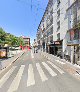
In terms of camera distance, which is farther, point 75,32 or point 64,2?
point 64,2

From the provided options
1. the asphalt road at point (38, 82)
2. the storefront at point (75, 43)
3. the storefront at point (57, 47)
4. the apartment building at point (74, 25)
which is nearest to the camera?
the asphalt road at point (38, 82)

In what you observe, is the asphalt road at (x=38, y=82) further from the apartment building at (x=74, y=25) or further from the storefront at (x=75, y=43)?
A: the apartment building at (x=74, y=25)

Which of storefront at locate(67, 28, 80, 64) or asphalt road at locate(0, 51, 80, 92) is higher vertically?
storefront at locate(67, 28, 80, 64)

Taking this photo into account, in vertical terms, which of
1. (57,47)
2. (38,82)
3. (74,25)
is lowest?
(38,82)

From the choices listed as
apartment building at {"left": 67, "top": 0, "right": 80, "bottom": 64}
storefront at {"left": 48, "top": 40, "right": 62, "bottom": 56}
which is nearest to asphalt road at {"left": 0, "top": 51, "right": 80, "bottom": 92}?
apartment building at {"left": 67, "top": 0, "right": 80, "bottom": 64}

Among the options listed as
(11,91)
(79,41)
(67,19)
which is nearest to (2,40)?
(67,19)

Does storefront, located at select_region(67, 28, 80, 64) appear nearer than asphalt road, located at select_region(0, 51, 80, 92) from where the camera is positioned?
No

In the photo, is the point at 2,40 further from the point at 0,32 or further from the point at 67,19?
the point at 67,19

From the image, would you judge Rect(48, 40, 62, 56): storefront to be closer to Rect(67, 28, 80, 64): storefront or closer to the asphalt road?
Rect(67, 28, 80, 64): storefront

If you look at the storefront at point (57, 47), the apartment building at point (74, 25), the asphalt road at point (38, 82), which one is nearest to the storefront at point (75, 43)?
the apartment building at point (74, 25)

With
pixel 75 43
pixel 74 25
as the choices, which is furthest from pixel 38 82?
pixel 74 25

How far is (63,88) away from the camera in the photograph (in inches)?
448

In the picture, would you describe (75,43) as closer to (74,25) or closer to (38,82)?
(74,25)

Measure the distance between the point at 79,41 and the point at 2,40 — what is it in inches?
770
